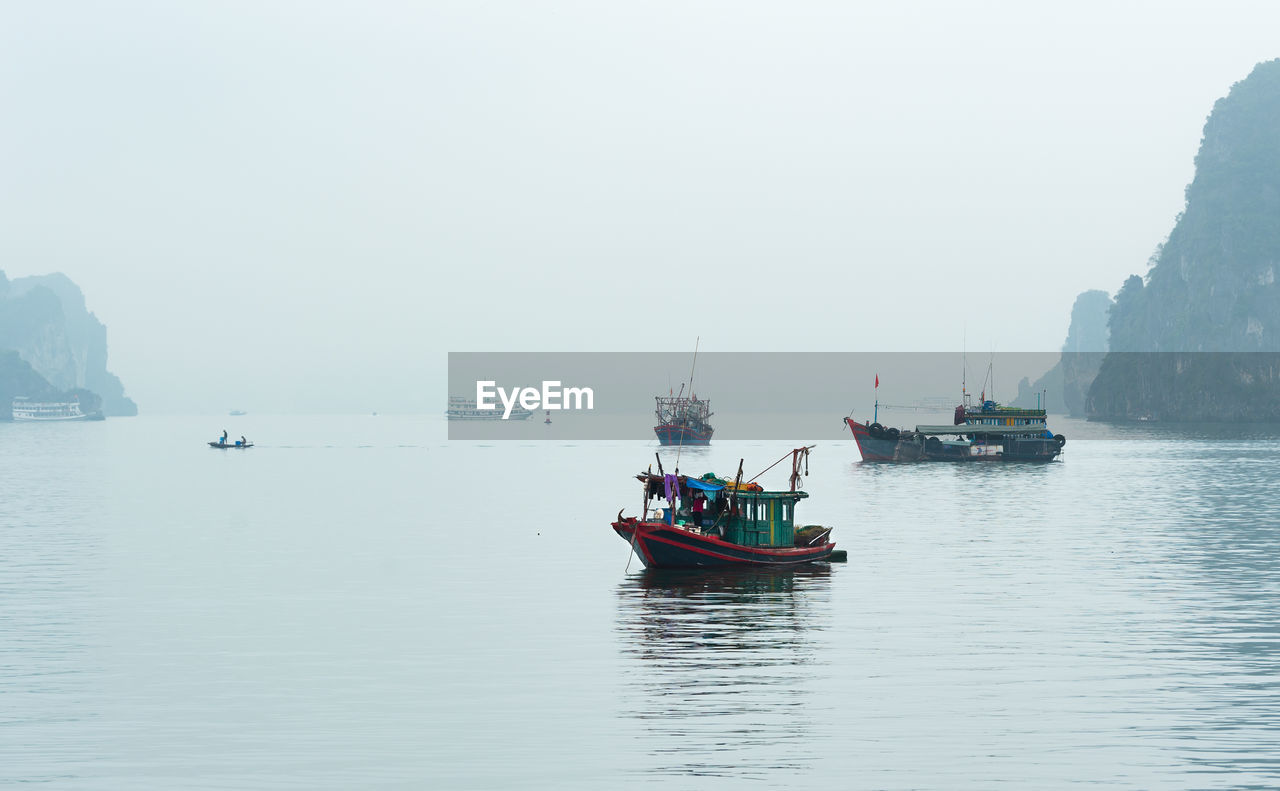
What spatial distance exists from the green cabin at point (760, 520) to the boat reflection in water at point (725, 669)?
2.13 m

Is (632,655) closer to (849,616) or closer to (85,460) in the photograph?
(849,616)

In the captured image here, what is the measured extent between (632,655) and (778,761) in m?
11.3

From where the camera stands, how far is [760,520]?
172ft

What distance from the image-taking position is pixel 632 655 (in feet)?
110

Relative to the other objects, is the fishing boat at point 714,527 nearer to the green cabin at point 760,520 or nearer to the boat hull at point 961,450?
the green cabin at point 760,520

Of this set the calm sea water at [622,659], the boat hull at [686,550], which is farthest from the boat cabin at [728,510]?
the calm sea water at [622,659]

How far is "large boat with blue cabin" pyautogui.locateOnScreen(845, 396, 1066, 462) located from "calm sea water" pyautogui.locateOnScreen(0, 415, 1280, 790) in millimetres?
78703

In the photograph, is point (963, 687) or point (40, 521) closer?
point (963, 687)

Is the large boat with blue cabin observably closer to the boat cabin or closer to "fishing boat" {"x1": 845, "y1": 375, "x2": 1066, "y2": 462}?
"fishing boat" {"x1": 845, "y1": 375, "x2": 1066, "y2": 462}

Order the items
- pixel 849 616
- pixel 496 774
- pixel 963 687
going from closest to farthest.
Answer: pixel 496 774
pixel 963 687
pixel 849 616

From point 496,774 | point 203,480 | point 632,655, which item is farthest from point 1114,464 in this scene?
point 496,774

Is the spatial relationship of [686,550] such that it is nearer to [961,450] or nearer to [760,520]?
[760,520]

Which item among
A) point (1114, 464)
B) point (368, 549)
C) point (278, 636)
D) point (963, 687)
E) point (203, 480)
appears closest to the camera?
point (963, 687)

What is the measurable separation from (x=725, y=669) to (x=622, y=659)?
3249 mm
